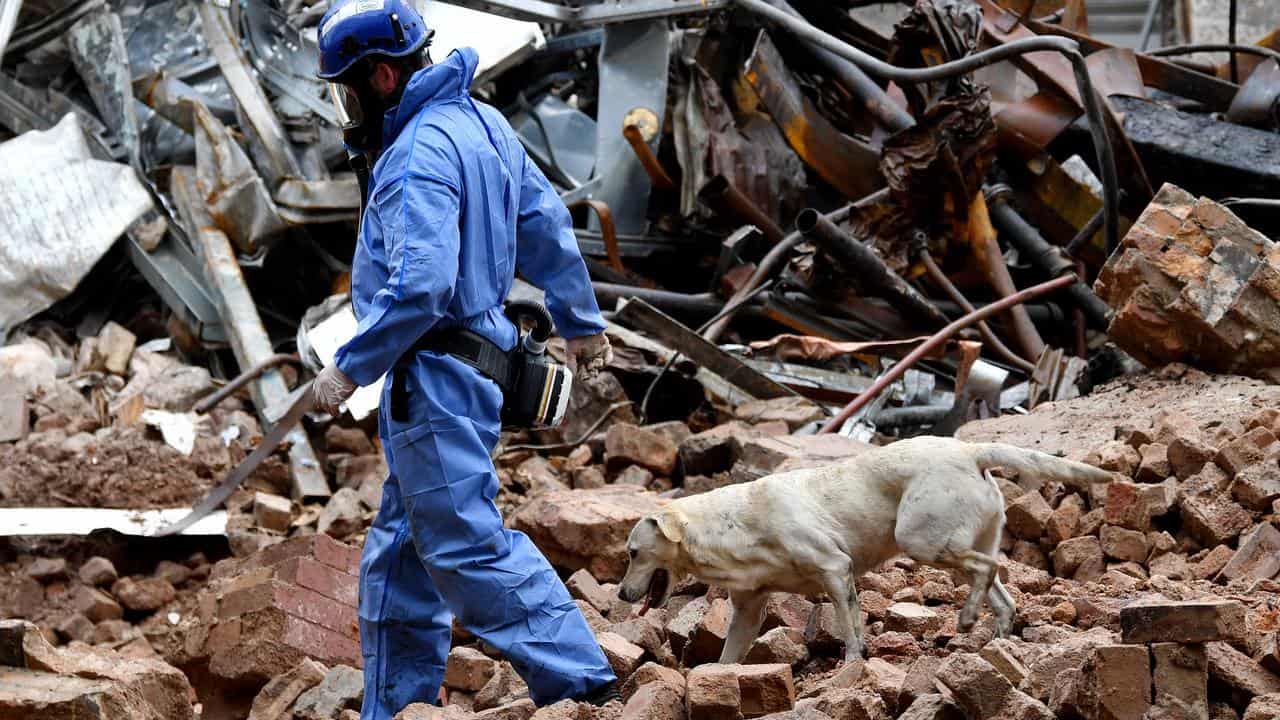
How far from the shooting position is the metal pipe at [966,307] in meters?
7.01

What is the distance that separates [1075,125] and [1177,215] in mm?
2531

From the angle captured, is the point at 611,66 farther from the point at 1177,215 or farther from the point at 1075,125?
the point at 1177,215

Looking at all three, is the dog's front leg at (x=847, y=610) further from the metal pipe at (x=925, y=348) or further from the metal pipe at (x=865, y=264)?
the metal pipe at (x=865, y=264)

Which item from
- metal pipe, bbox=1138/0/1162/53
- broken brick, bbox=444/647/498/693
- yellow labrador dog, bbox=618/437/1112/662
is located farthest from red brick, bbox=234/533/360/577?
metal pipe, bbox=1138/0/1162/53

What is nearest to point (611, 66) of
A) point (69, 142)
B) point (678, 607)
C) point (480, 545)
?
point (69, 142)

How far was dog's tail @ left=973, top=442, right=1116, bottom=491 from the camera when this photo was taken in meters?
3.42

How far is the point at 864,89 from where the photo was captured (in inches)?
323

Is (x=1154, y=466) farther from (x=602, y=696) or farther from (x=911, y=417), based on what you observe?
(x=602, y=696)

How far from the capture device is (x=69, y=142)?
8.69 metres

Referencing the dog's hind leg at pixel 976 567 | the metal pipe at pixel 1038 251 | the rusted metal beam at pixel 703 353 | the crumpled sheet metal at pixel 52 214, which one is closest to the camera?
the dog's hind leg at pixel 976 567

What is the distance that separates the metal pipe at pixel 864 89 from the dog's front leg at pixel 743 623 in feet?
16.3

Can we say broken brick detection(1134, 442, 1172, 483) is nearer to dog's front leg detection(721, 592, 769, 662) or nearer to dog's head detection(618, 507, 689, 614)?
dog's front leg detection(721, 592, 769, 662)

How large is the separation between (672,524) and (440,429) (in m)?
0.65

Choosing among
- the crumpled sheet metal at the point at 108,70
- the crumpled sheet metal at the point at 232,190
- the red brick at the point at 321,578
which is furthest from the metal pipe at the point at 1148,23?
the red brick at the point at 321,578
